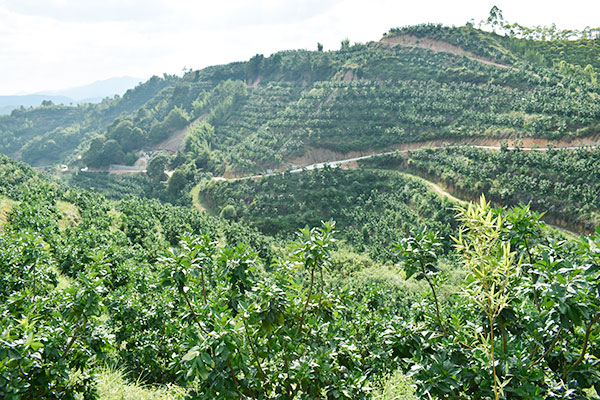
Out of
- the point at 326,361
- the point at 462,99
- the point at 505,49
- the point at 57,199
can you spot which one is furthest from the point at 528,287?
the point at 505,49

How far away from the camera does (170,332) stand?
27.6 feet

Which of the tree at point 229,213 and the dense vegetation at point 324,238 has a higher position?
the dense vegetation at point 324,238

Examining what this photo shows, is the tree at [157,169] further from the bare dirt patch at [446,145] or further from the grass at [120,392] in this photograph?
the grass at [120,392]

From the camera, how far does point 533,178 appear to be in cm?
3183

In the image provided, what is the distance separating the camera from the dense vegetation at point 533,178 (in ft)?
92.9

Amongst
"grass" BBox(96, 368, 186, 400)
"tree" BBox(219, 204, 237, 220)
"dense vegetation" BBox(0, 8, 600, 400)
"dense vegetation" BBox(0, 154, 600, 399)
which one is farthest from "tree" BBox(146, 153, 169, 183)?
"grass" BBox(96, 368, 186, 400)

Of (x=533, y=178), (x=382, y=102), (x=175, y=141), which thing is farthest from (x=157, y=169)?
(x=533, y=178)

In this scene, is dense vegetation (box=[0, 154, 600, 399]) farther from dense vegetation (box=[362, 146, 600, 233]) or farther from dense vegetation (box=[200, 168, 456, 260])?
dense vegetation (box=[200, 168, 456, 260])

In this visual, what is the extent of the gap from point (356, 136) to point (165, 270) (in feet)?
162

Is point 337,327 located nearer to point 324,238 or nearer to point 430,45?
point 324,238

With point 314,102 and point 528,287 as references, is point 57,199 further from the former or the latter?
point 314,102

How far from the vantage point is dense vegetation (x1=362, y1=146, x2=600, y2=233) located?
92.9 feet

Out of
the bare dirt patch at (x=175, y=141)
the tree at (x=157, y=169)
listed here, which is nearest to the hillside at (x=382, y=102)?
the bare dirt patch at (x=175, y=141)

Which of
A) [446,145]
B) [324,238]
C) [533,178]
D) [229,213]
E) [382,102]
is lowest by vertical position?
[229,213]
